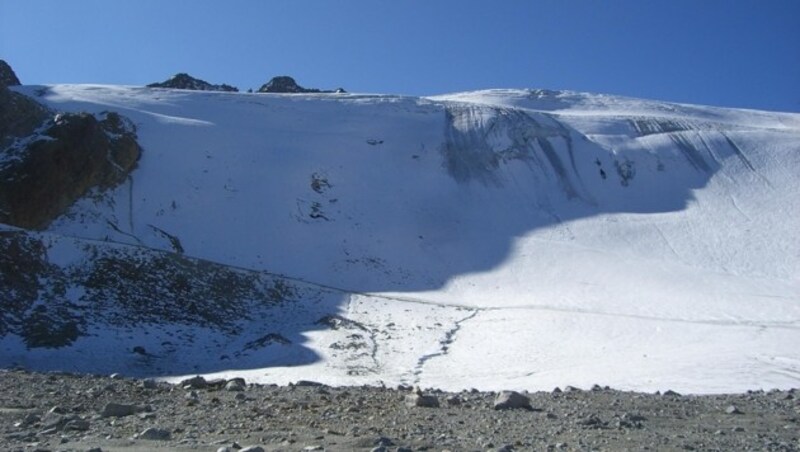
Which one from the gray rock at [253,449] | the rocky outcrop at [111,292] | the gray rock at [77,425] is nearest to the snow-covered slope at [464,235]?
the rocky outcrop at [111,292]

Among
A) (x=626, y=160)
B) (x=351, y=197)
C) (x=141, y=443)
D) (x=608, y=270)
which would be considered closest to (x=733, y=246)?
(x=608, y=270)

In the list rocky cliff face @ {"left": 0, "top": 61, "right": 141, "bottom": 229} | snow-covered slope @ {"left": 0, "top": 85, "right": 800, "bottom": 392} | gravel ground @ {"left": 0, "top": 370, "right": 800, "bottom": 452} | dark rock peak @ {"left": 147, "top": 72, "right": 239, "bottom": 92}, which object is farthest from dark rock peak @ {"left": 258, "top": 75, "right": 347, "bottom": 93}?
gravel ground @ {"left": 0, "top": 370, "right": 800, "bottom": 452}

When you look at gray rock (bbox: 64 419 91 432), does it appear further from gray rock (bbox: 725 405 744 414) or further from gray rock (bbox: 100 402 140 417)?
gray rock (bbox: 725 405 744 414)

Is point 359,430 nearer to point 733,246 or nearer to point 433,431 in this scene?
point 433,431

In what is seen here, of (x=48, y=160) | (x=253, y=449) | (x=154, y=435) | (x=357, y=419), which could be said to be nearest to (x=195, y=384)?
(x=357, y=419)

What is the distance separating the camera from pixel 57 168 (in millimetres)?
36688

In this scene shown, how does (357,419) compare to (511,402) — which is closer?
(357,419)

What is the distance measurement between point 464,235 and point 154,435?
37353 millimetres

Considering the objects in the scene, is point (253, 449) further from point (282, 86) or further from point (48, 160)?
point (282, 86)

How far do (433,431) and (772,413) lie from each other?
6.29 m

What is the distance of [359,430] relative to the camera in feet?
32.1

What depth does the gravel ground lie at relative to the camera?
8938mm

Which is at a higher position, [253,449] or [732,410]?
[253,449]

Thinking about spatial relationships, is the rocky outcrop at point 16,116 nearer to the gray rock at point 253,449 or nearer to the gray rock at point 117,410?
the gray rock at point 117,410
